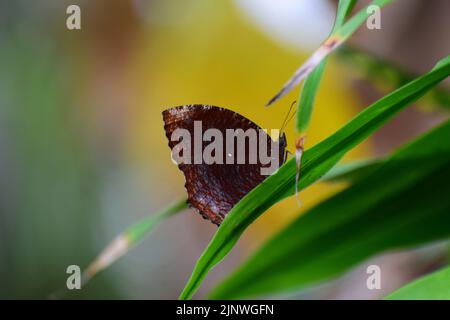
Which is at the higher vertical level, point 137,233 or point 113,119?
point 113,119

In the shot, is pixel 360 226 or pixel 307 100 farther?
pixel 360 226

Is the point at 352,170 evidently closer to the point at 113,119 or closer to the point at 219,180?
the point at 219,180

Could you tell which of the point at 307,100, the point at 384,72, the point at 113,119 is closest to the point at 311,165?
the point at 307,100

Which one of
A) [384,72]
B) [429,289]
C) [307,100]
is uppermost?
[384,72]

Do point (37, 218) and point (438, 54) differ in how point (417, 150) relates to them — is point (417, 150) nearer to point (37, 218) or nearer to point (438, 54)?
point (438, 54)

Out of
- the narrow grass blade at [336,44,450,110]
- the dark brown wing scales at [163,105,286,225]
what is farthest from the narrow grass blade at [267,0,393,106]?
the narrow grass blade at [336,44,450,110]

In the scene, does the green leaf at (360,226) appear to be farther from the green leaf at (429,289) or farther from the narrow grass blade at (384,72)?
→ the narrow grass blade at (384,72)
